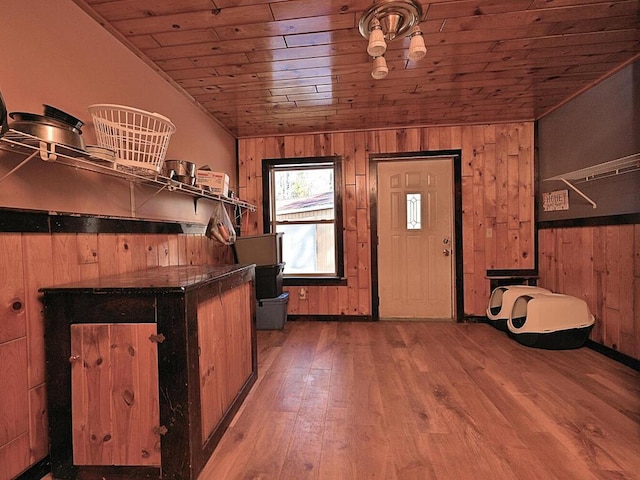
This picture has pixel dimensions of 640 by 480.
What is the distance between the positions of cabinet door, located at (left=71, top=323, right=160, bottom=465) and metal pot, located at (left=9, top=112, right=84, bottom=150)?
2.34ft

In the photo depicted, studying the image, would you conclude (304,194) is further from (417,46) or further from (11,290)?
(11,290)

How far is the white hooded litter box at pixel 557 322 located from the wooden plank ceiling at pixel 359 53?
1.81 meters

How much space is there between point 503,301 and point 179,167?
3.10 m

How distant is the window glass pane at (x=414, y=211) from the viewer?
353 centimetres

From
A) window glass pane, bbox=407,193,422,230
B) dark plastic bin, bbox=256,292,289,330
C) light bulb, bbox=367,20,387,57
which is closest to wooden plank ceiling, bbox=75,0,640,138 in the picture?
light bulb, bbox=367,20,387,57

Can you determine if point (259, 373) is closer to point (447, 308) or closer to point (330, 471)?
point (330, 471)

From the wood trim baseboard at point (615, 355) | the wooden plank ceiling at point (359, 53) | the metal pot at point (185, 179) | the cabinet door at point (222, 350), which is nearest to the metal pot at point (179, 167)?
the metal pot at point (185, 179)

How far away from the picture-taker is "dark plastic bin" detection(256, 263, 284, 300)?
2.99 metres

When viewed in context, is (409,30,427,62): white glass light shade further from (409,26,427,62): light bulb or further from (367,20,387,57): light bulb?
(367,20,387,57): light bulb

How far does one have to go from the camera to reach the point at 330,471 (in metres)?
1.27

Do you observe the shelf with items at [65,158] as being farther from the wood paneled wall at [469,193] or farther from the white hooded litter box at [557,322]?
the white hooded litter box at [557,322]

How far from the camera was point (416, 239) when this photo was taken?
3.54m

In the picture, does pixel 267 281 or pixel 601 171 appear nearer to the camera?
pixel 601 171

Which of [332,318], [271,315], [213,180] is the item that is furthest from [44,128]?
[332,318]
